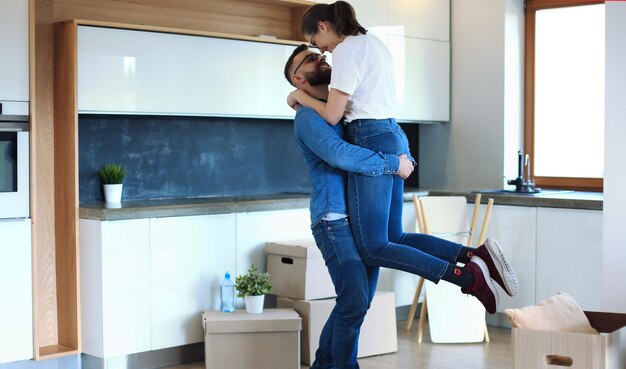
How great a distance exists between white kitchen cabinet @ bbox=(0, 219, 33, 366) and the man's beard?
1.50 metres

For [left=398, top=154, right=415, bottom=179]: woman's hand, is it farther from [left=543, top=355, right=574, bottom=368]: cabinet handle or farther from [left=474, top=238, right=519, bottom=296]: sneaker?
[left=543, top=355, right=574, bottom=368]: cabinet handle

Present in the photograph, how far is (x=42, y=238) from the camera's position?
4559mm

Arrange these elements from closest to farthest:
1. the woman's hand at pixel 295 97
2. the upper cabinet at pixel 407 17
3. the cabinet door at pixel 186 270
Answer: the woman's hand at pixel 295 97
the cabinet door at pixel 186 270
the upper cabinet at pixel 407 17

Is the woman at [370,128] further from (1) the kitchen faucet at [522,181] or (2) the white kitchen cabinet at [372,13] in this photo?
(1) the kitchen faucet at [522,181]

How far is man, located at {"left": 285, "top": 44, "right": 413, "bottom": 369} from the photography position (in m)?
3.60

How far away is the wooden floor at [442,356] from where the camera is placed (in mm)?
4672

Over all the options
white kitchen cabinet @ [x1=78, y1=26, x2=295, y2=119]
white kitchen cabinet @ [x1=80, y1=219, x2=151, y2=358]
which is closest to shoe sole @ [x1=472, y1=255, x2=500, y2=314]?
white kitchen cabinet @ [x1=80, y1=219, x2=151, y2=358]

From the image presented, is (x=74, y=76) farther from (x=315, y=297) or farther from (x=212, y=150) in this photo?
(x=315, y=297)

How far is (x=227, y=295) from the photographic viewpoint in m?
4.69

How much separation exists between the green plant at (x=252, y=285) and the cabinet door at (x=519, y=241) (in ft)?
4.99

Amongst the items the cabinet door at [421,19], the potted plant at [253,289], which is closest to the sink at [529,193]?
the cabinet door at [421,19]

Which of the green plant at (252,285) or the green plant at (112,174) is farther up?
the green plant at (112,174)

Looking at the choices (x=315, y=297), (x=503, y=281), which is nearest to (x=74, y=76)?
(x=315, y=297)

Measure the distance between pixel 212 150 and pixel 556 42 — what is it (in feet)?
7.96
